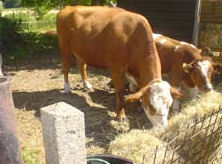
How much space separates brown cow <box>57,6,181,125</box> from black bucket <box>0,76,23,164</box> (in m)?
3.72

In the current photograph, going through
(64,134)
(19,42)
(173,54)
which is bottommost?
(19,42)

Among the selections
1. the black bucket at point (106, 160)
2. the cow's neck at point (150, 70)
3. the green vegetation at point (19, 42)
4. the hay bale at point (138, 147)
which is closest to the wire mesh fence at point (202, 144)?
the hay bale at point (138, 147)

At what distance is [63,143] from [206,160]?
8.71ft

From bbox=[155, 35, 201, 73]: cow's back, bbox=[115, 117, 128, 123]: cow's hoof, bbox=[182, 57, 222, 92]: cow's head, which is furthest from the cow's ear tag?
bbox=[115, 117, 128, 123]: cow's hoof

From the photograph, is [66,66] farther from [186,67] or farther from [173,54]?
[186,67]

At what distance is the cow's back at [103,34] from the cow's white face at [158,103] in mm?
884

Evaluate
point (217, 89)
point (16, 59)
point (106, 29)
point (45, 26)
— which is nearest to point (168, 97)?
point (106, 29)

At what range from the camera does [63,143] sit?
2842mm

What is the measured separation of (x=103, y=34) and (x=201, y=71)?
1812mm

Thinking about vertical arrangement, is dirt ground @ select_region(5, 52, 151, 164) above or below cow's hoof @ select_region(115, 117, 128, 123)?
below

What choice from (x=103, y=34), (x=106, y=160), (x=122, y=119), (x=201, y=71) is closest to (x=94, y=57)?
(x=103, y=34)

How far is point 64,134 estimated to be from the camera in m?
2.82

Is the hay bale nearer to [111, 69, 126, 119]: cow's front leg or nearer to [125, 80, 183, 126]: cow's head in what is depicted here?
[125, 80, 183, 126]: cow's head

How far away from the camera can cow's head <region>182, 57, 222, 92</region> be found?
7133 mm
